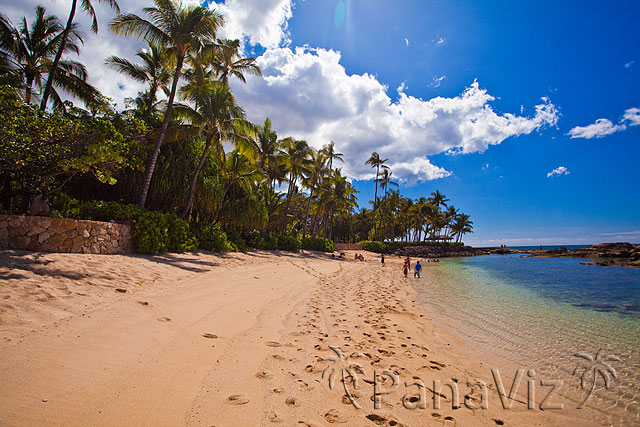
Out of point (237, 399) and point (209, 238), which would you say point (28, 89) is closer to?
point (209, 238)

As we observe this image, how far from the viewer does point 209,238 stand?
15266mm

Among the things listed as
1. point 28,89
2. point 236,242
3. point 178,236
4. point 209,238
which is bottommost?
point 236,242

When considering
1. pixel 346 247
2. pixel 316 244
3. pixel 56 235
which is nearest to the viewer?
pixel 56 235

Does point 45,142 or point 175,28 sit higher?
point 175,28

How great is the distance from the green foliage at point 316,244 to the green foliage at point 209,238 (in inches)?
619

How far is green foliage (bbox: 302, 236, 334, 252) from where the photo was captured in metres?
31.4

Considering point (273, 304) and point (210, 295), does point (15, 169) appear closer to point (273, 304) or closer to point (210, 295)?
point (210, 295)

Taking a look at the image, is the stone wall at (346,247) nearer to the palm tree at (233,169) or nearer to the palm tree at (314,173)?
the palm tree at (314,173)

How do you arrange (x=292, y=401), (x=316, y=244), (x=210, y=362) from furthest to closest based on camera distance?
(x=316, y=244)
(x=210, y=362)
(x=292, y=401)

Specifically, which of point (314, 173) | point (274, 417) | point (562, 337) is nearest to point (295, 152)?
point (314, 173)

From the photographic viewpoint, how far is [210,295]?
22.2ft

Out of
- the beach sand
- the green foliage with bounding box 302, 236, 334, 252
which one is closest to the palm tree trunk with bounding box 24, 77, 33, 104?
the beach sand

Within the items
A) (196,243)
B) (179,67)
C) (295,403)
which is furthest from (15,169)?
(295,403)

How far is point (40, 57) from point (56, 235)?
13.5 m
